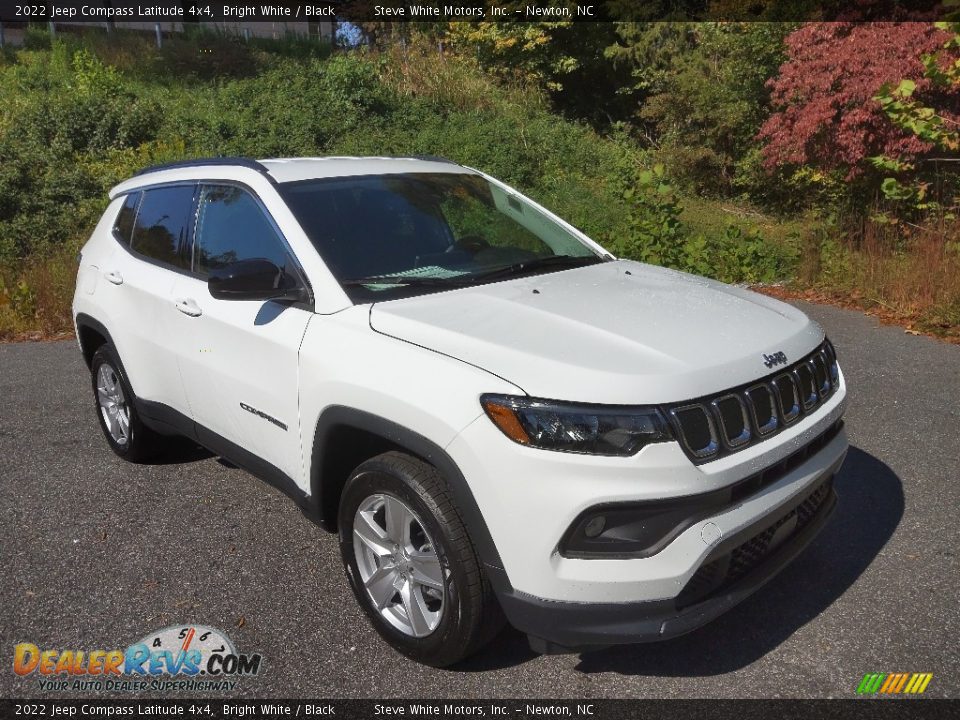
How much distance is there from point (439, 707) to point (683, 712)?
0.81 metres

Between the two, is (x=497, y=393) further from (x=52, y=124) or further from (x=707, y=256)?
(x=52, y=124)

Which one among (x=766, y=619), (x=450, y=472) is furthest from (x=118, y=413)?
(x=766, y=619)

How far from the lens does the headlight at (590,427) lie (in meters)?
2.33

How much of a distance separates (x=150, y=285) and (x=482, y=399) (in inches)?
96.0

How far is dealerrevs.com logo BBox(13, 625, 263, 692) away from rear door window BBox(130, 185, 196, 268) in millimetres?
1795

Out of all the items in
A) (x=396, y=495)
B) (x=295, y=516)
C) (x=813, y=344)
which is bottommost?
(x=295, y=516)

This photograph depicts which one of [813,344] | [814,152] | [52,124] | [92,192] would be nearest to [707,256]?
[814,152]

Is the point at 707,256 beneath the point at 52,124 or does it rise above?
beneath

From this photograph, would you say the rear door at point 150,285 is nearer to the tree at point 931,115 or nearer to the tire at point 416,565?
the tire at point 416,565

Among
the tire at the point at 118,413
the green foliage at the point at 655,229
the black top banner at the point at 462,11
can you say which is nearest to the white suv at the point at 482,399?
the tire at the point at 118,413

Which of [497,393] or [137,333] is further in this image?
[137,333]

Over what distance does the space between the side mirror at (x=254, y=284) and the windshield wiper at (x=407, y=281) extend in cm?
23

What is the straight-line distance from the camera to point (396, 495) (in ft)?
8.79

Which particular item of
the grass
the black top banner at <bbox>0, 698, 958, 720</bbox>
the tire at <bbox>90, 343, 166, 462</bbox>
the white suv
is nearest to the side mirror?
the white suv
